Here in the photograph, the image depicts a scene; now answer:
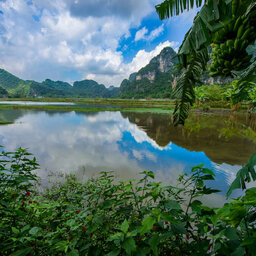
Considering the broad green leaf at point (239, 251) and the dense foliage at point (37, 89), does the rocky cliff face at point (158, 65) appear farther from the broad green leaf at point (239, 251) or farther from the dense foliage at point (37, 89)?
the broad green leaf at point (239, 251)

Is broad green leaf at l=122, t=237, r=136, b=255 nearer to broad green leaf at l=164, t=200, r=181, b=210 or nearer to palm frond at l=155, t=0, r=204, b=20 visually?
broad green leaf at l=164, t=200, r=181, b=210

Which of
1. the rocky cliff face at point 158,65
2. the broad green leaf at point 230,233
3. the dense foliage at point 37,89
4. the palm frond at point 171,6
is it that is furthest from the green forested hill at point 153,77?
the broad green leaf at point 230,233

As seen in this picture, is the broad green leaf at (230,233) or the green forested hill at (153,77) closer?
the broad green leaf at (230,233)

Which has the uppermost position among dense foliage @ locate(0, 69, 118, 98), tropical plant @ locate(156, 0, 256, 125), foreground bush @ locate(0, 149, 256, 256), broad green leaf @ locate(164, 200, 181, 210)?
dense foliage @ locate(0, 69, 118, 98)

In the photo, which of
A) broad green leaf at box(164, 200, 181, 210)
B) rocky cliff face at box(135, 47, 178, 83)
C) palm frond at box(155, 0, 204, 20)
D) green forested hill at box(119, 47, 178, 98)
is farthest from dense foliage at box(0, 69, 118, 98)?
broad green leaf at box(164, 200, 181, 210)

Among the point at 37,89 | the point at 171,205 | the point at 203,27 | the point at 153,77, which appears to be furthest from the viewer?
the point at 37,89

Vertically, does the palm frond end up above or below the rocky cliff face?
below

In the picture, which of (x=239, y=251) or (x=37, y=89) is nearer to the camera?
(x=239, y=251)

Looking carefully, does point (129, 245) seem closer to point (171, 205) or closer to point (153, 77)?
point (171, 205)

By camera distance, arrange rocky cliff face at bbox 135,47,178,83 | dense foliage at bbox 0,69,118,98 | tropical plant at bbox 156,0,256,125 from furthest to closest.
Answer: dense foliage at bbox 0,69,118,98 < rocky cliff face at bbox 135,47,178,83 < tropical plant at bbox 156,0,256,125

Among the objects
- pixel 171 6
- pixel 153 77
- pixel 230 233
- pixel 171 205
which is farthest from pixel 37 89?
pixel 230 233

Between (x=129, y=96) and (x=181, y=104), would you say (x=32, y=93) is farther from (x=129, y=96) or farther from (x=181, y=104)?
(x=181, y=104)

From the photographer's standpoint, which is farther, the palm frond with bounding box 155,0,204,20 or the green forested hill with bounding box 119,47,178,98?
the green forested hill with bounding box 119,47,178,98

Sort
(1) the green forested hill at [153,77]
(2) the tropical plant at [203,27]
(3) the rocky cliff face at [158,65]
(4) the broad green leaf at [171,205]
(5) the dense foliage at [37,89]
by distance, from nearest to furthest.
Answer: (4) the broad green leaf at [171,205], (2) the tropical plant at [203,27], (1) the green forested hill at [153,77], (3) the rocky cliff face at [158,65], (5) the dense foliage at [37,89]
